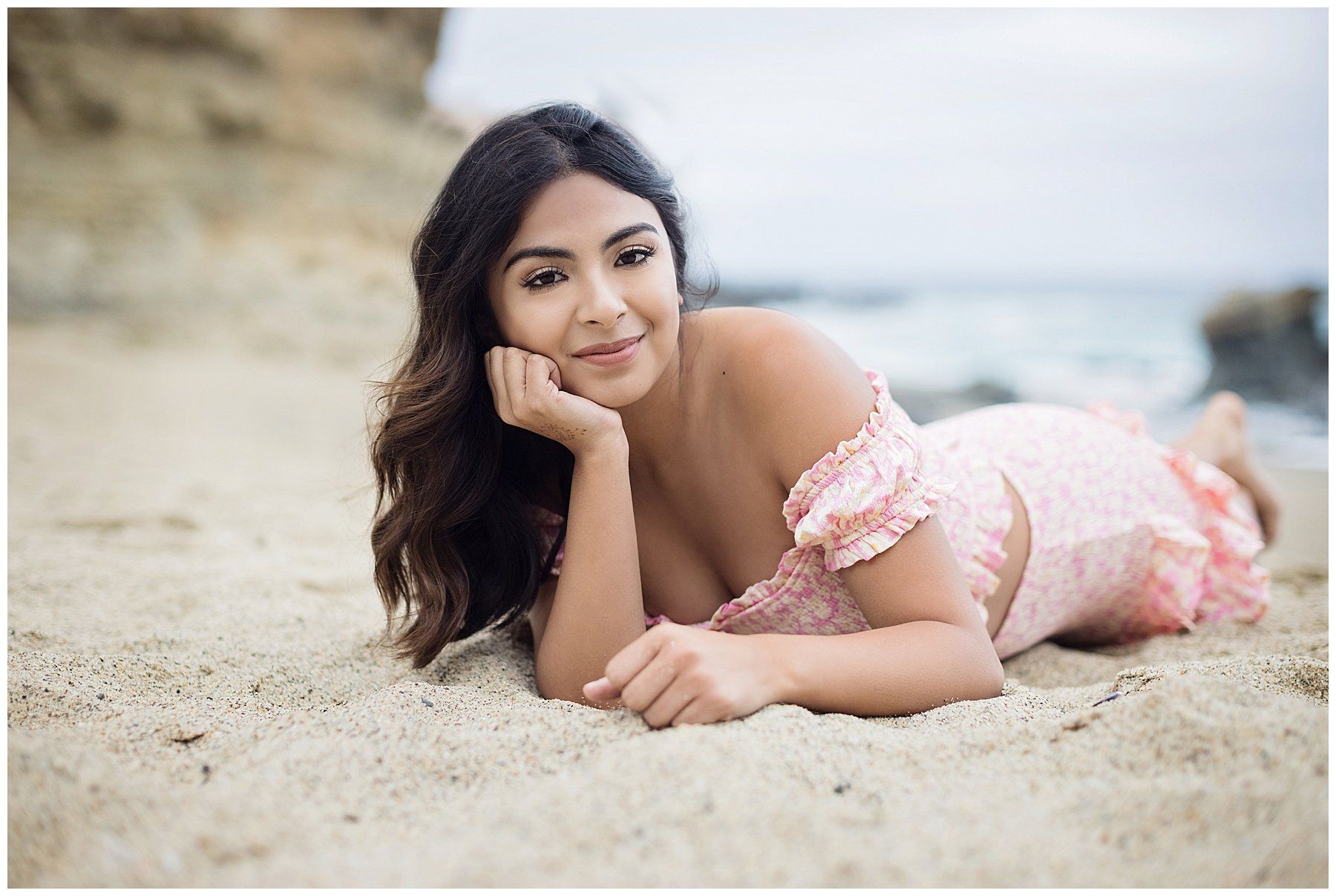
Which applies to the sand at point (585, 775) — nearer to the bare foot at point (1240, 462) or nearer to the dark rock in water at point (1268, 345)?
the bare foot at point (1240, 462)

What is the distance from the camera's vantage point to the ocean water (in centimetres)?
965

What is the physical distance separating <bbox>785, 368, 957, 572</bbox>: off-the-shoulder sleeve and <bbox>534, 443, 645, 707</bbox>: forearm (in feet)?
1.32

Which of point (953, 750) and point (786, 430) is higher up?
point (786, 430)

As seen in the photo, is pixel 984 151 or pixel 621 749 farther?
pixel 984 151

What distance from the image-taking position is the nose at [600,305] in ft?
6.83

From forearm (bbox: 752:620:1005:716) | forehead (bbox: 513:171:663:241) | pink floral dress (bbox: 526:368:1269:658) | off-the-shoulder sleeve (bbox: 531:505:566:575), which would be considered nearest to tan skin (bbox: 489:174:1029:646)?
forehead (bbox: 513:171:663:241)

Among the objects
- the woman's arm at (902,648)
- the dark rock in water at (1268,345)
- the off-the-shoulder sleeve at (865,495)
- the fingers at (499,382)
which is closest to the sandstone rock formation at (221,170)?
the fingers at (499,382)

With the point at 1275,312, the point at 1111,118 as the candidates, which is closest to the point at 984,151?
the point at 1111,118

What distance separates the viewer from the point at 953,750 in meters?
1.67

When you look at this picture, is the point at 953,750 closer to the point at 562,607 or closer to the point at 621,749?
the point at 621,749

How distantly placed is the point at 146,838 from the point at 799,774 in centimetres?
97

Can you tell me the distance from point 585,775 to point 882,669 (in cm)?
67

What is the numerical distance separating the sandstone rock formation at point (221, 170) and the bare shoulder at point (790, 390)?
737cm

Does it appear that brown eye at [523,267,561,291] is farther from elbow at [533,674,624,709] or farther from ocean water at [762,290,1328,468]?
ocean water at [762,290,1328,468]
